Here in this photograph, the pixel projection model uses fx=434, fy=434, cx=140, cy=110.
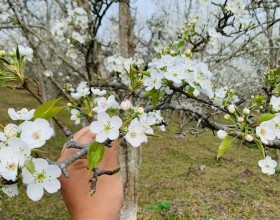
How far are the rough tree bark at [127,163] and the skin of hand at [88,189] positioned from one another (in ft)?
13.2

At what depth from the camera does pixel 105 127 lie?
1095 mm

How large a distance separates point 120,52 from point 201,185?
5.18 metres

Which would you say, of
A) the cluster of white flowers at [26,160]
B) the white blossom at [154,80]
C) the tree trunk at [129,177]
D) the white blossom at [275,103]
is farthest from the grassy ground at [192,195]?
the cluster of white flowers at [26,160]

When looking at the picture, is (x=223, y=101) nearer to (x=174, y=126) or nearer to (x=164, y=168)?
(x=164, y=168)

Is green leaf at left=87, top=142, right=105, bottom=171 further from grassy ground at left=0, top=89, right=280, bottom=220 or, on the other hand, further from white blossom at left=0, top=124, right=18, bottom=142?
grassy ground at left=0, top=89, right=280, bottom=220

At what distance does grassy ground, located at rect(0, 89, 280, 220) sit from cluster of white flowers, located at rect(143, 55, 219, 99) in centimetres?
465

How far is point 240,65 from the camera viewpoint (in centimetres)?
2433

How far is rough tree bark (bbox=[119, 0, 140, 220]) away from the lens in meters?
5.32

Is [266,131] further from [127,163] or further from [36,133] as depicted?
[127,163]

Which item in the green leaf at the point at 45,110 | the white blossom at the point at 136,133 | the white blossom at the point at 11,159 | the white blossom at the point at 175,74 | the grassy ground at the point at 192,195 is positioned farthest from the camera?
the grassy ground at the point at 192,195

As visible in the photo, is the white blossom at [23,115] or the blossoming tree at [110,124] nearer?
the blossoming tree at [110,124]

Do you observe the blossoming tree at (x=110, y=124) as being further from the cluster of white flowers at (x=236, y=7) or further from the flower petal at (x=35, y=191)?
the cluster of white flowers at (x=236, y=7)

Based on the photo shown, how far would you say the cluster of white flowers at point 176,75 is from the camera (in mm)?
1292

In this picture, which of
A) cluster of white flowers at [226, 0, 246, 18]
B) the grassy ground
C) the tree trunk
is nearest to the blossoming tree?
cluster of white flowers at [226, 0, 246, 18]
